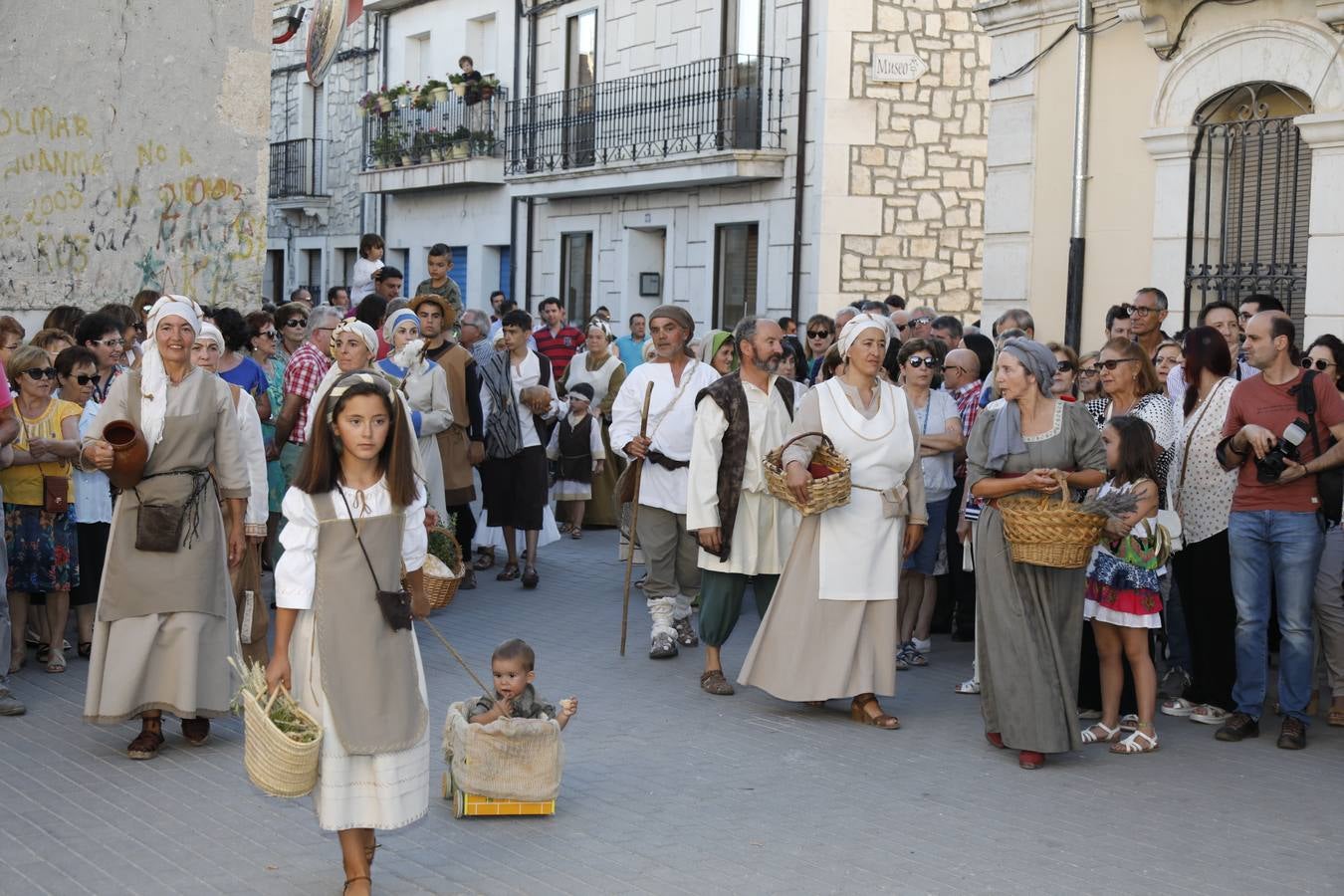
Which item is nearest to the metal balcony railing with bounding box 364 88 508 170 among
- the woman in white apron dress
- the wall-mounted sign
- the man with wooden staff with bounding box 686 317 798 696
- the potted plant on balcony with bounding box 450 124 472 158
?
the potted plant on balcony with bounding box 450 124 472 158

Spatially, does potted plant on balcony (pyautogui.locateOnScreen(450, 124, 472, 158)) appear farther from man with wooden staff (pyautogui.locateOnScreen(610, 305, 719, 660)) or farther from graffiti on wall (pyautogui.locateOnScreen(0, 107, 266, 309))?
man with wooden staff (pyautogui.locateOnScreen(610, 305, 719, 660))

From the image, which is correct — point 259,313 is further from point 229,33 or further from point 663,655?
point 663,655

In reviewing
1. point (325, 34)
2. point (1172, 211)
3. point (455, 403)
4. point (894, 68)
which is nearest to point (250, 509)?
point (455, 403)

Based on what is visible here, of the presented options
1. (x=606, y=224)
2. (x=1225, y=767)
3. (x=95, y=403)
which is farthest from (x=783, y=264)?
(x=1225, y=767)

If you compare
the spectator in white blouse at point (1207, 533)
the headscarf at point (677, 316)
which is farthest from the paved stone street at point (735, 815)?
the headscarf at point (677, 316)

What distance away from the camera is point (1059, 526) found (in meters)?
7.41

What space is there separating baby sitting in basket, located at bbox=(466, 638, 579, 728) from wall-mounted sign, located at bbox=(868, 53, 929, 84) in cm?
1668

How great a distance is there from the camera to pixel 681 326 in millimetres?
10016

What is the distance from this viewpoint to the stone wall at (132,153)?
1223 cm

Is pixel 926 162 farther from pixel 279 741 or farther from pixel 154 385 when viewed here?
pixel 279 741

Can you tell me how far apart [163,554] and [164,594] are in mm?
172

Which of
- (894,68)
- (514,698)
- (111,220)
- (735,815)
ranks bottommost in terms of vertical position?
(735,815)

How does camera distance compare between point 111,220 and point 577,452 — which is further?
point 577,452

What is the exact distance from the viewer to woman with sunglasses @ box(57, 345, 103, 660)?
9344 mm
